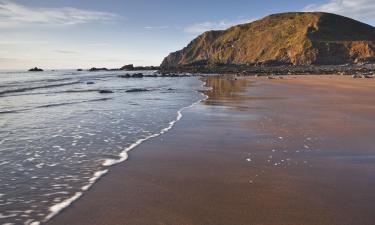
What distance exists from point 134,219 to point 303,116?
1113 cm

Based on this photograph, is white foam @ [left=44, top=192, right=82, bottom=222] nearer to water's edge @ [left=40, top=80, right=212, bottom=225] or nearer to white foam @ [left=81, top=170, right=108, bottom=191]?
water's edge @ [left=40, top=80, right=212, bottom=225]

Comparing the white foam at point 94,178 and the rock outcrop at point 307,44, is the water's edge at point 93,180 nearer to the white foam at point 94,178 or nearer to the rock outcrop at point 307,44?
the white foam at point 94,178

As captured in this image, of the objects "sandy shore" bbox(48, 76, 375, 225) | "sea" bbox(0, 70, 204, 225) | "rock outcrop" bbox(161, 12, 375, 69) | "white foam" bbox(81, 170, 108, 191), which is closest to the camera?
"sandy shore" bbox(48, 76, 375, 225)

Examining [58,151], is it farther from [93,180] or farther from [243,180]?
[243,180]

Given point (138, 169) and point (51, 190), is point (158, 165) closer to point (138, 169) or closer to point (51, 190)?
point (138, 169)

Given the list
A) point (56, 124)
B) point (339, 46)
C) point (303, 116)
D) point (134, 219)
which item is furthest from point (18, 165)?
point (339, 46)

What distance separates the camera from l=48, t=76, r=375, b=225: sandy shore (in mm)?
5527

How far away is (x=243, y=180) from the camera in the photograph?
7223mm

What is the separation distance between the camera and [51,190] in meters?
6.87

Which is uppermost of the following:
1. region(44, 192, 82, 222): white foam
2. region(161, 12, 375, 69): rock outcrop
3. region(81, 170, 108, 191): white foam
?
region(161, 12, 375, 69): rock outcrop

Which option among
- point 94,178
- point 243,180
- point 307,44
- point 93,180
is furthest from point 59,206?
point 307,44

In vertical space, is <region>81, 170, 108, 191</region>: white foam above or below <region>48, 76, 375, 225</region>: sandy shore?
below

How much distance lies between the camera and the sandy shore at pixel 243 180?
5.53m

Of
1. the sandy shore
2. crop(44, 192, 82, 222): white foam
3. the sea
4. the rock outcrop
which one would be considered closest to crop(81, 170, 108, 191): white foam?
the sea
